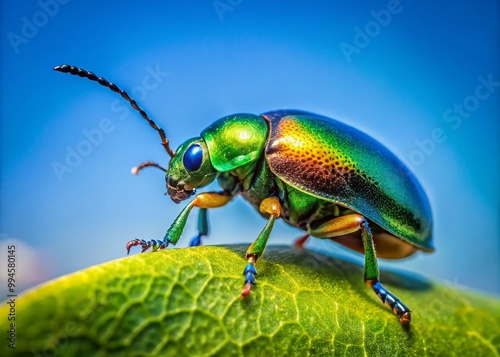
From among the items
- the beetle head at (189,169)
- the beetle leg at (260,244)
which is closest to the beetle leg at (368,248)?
the beetle leg at (260,244)

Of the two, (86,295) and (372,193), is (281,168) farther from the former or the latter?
(86,295)

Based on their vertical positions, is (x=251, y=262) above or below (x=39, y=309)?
below

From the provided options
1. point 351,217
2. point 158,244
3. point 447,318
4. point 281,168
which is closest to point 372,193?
point 351,217

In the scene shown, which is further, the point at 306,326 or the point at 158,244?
the point at 158,244

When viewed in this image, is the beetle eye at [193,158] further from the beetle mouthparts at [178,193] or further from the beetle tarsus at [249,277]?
the beetle tarsus at [249,277]

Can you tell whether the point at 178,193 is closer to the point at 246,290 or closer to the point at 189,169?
the point at 189,169

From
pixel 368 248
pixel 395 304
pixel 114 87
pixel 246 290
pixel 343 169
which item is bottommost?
pixel 395 304

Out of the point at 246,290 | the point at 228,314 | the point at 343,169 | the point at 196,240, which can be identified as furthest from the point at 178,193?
the point at 228,314
